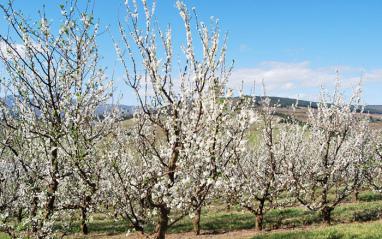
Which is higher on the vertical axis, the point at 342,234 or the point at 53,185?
the point at 53,185

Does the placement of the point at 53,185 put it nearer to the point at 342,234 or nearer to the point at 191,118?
the point at 191,118

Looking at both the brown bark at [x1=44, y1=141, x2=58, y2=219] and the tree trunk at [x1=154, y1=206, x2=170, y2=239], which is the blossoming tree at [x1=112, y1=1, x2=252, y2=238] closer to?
the tree trunk at [x1=154, y1=206, x2=170, y2=239]

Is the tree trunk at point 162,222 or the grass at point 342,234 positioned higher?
the tree trunk at point 162,222

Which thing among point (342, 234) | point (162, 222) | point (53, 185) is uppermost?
point (53, 185)

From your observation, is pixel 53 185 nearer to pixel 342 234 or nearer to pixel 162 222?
pixel 162 222

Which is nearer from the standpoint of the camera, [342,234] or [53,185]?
[53,185]

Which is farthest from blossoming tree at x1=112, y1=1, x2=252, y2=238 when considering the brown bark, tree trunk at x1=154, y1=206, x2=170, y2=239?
the brown bark

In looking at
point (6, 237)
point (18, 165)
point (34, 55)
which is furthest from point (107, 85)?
point (6, 237)

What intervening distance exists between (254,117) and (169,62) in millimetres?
2772

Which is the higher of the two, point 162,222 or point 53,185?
point 53,185

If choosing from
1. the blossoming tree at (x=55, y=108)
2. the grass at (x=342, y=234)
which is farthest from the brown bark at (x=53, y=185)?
the grass at (x=342, y=234)

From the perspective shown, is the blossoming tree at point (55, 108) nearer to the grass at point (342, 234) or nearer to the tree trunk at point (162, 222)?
the tree trunk at point (162, 222)

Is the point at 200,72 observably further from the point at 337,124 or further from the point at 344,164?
the point at 344,164

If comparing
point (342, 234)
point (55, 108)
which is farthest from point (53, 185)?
point (342, 234)
